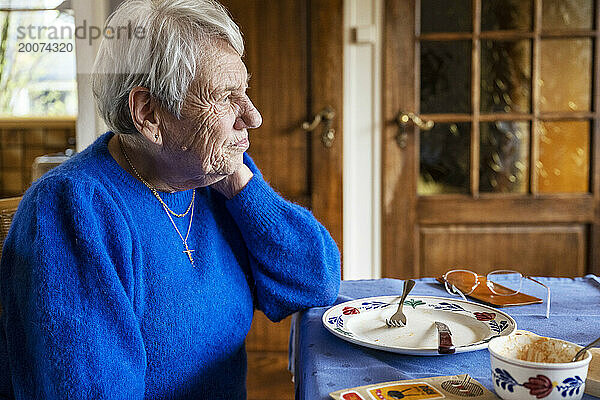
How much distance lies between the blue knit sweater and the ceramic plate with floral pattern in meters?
0.13

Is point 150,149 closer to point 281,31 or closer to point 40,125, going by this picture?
point 281,31

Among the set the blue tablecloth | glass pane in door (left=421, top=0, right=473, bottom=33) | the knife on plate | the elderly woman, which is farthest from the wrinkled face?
glass pane in door (left=421, top=0, right=473, bottom=33)

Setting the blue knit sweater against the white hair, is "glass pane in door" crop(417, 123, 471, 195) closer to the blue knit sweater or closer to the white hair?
the blue knit sweater

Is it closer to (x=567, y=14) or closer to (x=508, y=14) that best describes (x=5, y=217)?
(x=508, y=14)

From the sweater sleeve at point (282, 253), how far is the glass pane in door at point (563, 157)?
1.77m

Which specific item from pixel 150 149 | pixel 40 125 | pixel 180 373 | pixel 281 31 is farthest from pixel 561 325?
pixel 40 125

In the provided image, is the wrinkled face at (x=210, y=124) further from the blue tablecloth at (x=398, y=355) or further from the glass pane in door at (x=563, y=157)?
the glass pane in door at (x=563, y=157)

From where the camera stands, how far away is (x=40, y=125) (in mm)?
4863

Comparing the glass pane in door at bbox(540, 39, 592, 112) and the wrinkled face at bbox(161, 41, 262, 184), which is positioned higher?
the glass pane in door at bbox(540, 39, 592, 112)

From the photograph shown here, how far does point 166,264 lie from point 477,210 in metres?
1.93

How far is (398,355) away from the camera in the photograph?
0.92 metres

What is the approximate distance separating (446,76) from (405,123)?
0.84 feet

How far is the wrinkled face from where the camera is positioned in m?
1.08

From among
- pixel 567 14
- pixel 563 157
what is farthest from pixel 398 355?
pixel 567 14
